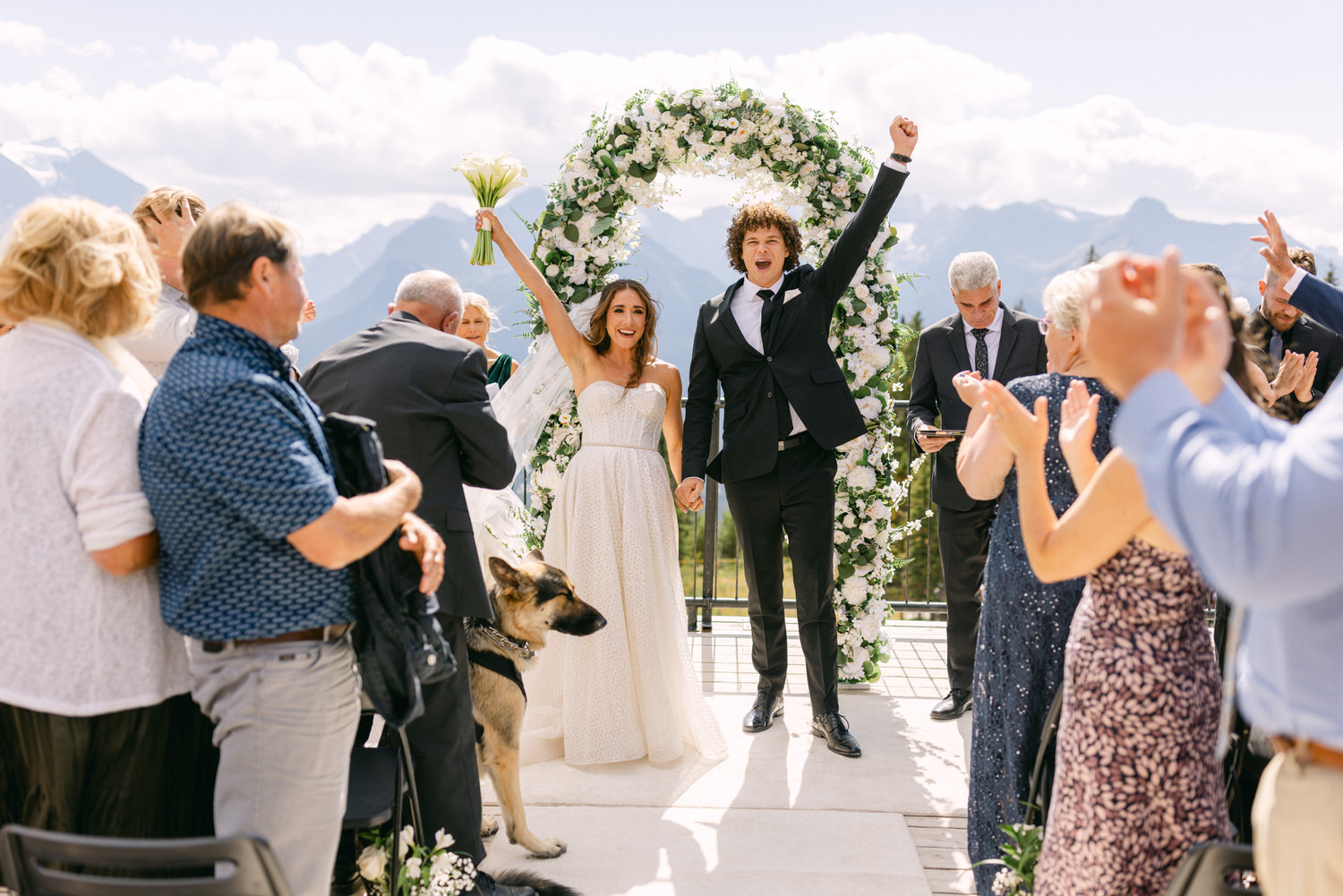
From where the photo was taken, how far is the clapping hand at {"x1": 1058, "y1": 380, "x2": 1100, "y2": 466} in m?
2.00

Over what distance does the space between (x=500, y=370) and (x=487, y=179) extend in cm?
112

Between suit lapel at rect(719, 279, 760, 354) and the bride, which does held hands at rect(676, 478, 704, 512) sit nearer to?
the bride

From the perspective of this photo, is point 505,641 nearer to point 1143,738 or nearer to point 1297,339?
point 1143,738

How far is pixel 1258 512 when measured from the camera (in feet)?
3.22

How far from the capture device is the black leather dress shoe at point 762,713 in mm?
4500

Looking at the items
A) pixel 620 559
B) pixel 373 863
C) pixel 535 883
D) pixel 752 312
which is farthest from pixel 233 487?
pixel 752 312

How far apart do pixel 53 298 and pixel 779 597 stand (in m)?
3.37

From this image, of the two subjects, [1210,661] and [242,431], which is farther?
[1210,661]

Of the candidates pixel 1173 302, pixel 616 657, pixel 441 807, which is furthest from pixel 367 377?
pixel 1173 302

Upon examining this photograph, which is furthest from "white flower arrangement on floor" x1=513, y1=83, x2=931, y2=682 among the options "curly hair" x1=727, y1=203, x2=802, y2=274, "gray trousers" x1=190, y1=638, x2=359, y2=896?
"gray trousers" x1=190, y1=638, x2=359, y2=896

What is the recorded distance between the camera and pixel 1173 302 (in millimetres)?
1090

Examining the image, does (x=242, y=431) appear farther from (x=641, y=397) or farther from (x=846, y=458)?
(x=846, y=458)

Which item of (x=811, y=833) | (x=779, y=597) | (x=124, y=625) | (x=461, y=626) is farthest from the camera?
(x=779, y=597)

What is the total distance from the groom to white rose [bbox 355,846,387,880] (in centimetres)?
207
